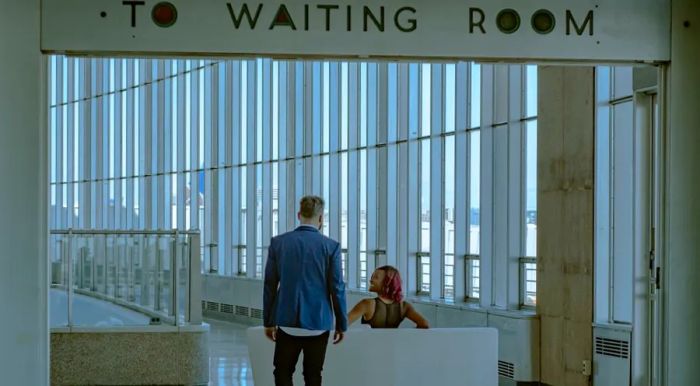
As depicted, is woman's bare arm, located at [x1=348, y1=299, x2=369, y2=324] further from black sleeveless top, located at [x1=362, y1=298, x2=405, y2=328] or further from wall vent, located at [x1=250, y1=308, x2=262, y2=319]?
wall vent, located at [x1=250, y1=308, x2=262, y2=319]

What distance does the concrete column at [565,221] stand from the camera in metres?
10.6

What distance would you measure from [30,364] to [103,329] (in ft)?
18.0

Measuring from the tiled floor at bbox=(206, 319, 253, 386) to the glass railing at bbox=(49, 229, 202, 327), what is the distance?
1.34 meters

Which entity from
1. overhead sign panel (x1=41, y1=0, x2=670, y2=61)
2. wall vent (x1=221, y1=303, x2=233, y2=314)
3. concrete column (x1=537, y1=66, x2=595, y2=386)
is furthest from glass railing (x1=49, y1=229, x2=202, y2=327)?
wall vent (x1=221, y1=303, x2=233, y2=314)

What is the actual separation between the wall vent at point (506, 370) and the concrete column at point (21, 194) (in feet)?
23.6

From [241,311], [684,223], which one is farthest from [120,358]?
[241,311]

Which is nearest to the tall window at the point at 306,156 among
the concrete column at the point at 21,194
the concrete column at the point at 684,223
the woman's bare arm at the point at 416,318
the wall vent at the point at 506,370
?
the wall vent at the point at 506,370

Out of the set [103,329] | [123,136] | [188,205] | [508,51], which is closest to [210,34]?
[508,51]

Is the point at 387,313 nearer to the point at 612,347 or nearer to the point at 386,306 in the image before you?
the point at 386,306

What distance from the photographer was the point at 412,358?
800 centimetres

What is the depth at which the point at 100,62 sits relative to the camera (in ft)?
99.1

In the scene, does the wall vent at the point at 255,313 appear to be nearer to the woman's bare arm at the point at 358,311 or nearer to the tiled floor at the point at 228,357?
the tiled floor at the point at 228,357

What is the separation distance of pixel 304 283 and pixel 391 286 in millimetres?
1731

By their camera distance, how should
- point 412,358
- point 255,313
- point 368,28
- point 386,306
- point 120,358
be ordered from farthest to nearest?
1. point 255,313
2. point 120,358
3. point 386,306
4. point 412,358
5. point 368,28
